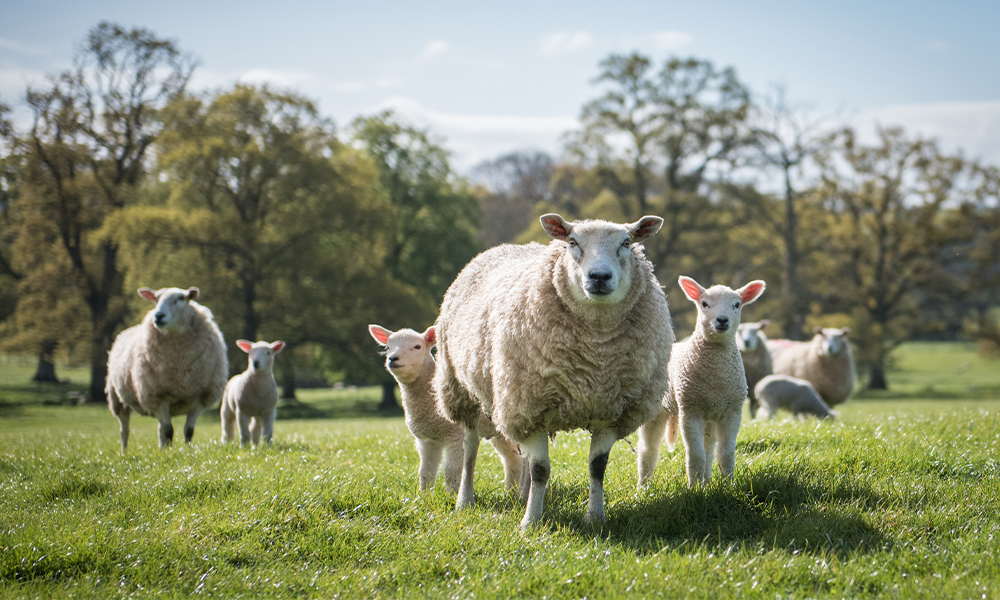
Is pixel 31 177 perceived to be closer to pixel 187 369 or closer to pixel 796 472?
pixel 187 369

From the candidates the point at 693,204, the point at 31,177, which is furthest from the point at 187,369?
the point at 693,204

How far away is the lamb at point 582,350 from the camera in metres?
4.75

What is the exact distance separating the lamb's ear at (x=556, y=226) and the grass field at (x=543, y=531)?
79.2 inches

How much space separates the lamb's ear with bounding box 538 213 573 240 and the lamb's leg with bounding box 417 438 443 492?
2323 mm

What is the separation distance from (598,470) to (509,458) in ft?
4.60

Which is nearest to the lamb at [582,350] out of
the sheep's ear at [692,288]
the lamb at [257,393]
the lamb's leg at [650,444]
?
the lamb's leg at [650,444]

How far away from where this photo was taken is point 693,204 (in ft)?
98.3

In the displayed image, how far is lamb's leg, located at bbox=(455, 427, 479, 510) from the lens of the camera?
543cm

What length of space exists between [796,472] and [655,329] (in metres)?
1.54

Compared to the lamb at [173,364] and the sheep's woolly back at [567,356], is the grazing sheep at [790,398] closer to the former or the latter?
the sheep's woolly back at [567,356]

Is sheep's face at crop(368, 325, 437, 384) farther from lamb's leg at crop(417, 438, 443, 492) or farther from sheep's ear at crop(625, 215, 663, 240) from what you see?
sheep's ear at crop(625, 215, 663, 240)

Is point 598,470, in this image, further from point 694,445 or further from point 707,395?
point 707,395

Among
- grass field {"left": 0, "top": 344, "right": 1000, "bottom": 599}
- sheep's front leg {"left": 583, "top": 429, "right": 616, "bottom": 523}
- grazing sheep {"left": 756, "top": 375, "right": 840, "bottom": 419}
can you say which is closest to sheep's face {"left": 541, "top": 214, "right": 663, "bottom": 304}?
sheep's front leg {"left": 583, "top": 429, "right": 616, "bottom": 523}

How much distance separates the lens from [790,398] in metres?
10.4
